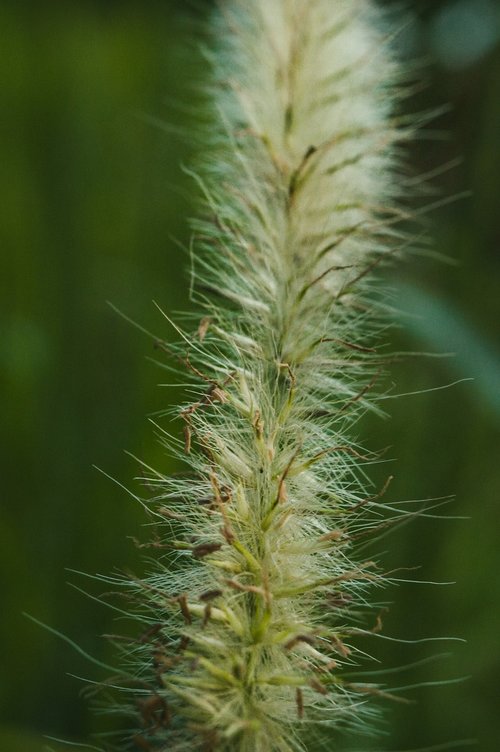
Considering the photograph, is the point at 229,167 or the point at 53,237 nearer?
the point at 229,167

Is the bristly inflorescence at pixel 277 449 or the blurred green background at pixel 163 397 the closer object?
the bristly inflorescence at pixel 277 449

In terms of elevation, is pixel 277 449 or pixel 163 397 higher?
pixel 163 397

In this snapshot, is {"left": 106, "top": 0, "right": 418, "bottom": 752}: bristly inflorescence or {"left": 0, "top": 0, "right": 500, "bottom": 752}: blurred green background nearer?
{"left": 106, "top": 0, "right": 418, "bottom": 752}: bristly inflorescence

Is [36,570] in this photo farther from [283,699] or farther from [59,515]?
[283,699]

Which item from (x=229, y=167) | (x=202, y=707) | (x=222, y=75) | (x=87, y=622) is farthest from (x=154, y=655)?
(x=87, y=622)
